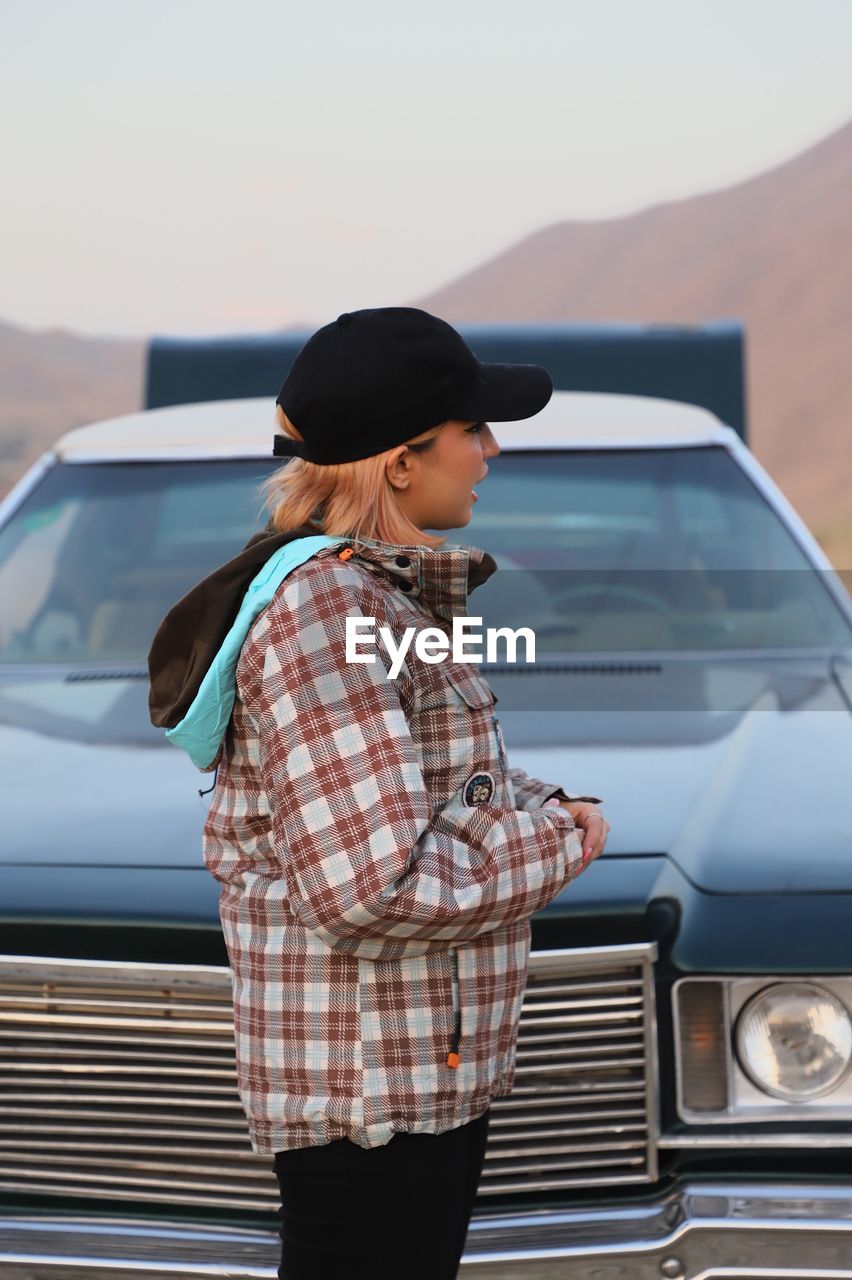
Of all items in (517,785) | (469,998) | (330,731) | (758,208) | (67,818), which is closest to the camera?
(330,731)

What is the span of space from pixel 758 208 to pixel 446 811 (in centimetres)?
8817

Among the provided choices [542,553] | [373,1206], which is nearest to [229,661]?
[373,1206]

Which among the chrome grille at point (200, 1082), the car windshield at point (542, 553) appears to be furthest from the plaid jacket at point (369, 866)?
the car windshield at point (542, 553)

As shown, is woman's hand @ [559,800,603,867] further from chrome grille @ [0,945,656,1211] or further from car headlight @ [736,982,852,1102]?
car headlight @ [736,982,852,1102]

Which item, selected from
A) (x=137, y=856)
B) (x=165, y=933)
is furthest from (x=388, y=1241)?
(x=137, y=856)

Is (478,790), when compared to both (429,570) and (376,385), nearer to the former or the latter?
(429,570)

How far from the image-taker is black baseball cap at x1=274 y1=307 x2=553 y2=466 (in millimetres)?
1847

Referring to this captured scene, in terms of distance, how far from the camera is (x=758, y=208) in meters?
85.6

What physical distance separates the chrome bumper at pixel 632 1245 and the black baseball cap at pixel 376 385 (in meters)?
1.21

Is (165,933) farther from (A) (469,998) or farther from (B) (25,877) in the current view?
(A) (469,998)

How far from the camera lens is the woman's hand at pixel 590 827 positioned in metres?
1.96

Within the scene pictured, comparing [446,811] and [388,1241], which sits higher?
[446,811]

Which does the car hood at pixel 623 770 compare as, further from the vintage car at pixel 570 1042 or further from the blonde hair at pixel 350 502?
the blonde hair at pixel 350 502

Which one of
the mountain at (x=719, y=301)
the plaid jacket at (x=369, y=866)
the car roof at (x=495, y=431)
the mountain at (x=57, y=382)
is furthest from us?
the mountain at (x=719, y=301)
